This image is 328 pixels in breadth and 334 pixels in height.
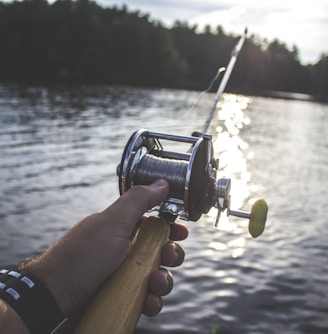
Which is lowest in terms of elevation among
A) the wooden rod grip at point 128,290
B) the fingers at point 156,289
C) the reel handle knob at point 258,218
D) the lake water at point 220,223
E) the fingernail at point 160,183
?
the lake water at point 220,223

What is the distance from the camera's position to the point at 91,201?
11156 mm

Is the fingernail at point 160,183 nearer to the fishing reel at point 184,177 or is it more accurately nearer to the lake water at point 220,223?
the fishing reel at point 184,177

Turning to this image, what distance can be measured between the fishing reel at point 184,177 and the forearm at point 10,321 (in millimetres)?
903

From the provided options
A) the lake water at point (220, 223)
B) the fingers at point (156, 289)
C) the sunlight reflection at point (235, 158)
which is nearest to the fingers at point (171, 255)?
the fingers at point (156, 289)

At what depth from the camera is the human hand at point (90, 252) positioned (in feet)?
6.50

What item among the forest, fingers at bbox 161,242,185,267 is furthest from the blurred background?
the forest

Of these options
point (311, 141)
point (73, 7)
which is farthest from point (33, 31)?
point (311, 141)

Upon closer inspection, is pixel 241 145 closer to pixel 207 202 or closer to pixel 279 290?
pixel 279 290

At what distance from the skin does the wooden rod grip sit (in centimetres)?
7

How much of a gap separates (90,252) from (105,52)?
8716 cm

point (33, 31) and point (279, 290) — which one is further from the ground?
point (33, 31)

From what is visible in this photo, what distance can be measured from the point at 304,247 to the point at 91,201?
5.15 meters

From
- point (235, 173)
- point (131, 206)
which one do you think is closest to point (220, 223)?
point (235, 173)

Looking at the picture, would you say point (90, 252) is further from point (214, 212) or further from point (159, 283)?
point (214, 212)
